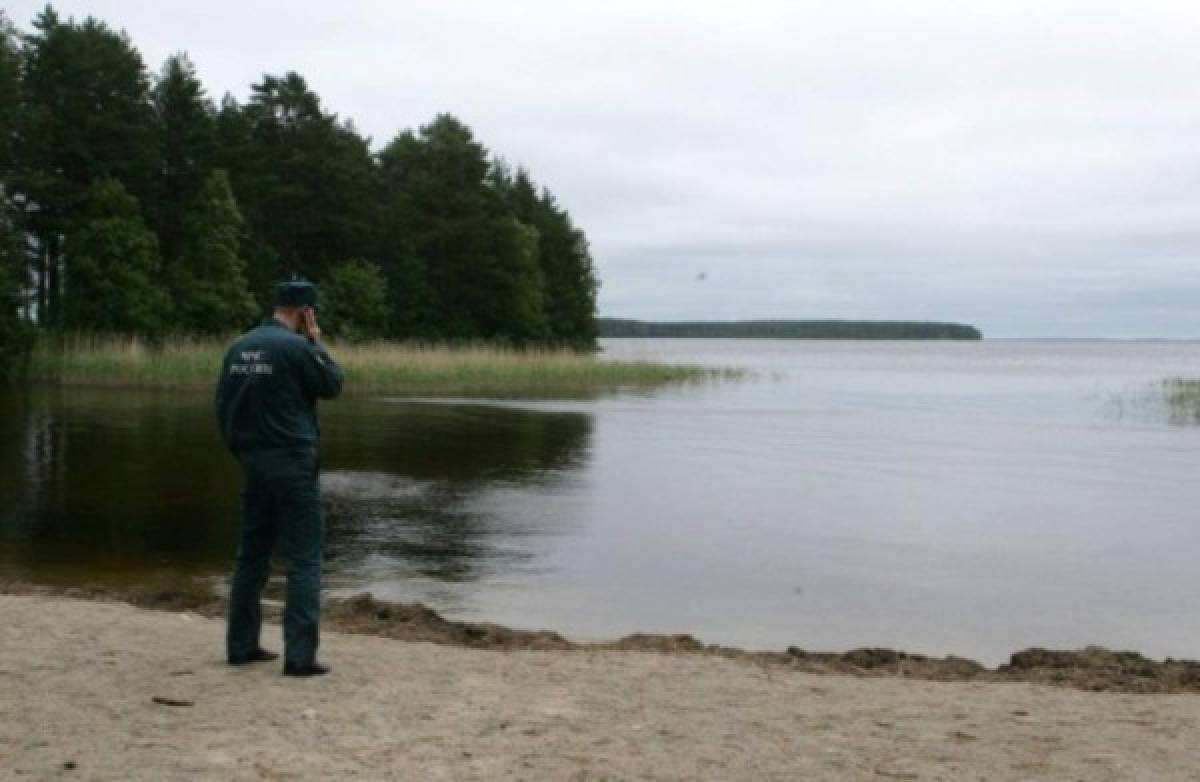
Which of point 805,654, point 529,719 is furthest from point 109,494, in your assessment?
point 529,719

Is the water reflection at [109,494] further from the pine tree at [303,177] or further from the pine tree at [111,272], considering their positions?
the pine tree at [303,177]

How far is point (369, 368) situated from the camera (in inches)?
1626

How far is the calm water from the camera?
31.1ft

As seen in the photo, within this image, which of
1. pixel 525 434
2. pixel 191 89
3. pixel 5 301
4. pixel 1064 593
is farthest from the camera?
pixel 191 89

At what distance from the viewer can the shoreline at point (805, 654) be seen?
708 cm

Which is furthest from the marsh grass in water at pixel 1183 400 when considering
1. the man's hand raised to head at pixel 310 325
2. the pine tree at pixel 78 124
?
the pine tree at pixel 78 124

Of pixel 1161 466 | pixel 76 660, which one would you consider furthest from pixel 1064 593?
pixel 1161 466

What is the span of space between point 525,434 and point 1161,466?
11.5m

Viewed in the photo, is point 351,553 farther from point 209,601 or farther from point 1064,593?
point 1064,593

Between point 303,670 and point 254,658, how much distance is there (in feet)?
1.50

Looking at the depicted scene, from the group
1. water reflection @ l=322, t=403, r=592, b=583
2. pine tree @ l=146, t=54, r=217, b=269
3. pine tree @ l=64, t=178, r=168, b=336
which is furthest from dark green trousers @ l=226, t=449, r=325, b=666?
pine tree @ l=146, t=54, r=217, b=269

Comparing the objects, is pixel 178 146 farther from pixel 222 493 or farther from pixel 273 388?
pixel 273 388

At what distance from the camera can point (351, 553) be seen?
37.1ft

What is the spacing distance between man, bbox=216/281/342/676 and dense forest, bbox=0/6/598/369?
33.4 m
